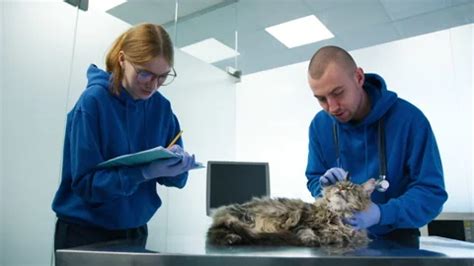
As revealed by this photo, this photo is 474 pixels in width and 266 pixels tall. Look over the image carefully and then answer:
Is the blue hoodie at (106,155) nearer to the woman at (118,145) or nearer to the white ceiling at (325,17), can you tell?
the woman at (118,145)

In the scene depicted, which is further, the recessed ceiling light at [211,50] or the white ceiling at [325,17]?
the white ceiling at [325,17]

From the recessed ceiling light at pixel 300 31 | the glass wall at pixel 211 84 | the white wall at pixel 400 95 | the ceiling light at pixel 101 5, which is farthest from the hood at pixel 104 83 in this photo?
the recessed ceiling light at pixel 300 31

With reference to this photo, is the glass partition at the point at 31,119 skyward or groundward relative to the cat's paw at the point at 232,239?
skyward

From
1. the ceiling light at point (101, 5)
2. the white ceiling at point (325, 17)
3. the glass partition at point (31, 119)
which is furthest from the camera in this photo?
the white ceiling at point (325, 17)

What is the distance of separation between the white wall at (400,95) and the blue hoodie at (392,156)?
72.1 inches

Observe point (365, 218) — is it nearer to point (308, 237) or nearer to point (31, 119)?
point (308, 237)

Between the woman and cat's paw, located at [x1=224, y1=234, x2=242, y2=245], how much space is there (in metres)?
0.27

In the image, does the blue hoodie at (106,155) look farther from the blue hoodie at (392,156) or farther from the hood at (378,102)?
the hood at (378,102)

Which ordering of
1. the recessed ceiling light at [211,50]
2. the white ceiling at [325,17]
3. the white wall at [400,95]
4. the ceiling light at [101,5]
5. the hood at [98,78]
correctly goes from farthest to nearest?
the white ceiling at [325,17] < the recessed ceiling light at [211,50] < the white wall at [400,95] < the ceiling light at [101,5] < the hood at [98,78]

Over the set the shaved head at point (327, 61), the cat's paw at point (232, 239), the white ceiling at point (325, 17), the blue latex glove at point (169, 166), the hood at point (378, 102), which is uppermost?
the white ceiling at point (325, 17)

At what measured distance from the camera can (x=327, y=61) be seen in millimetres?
1172

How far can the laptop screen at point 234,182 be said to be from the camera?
2748 millimetres

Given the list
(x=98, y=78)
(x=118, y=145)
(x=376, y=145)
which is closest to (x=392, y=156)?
(x=376, y=145)

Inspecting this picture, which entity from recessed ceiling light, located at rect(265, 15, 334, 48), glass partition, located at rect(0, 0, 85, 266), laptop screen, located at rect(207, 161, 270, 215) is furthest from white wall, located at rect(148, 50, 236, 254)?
recessed ceiling light, located at rect(265, 15, 334, 48)
